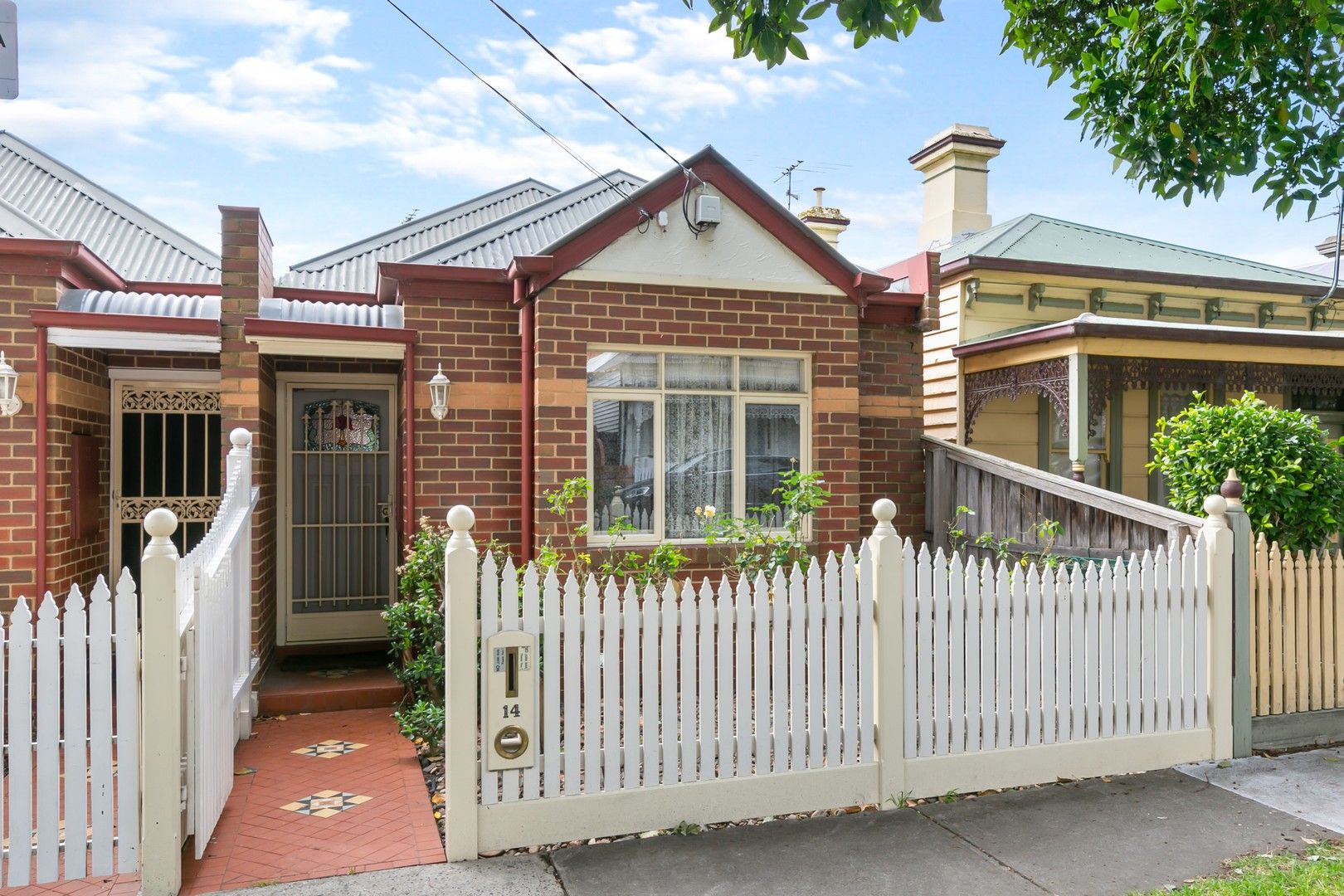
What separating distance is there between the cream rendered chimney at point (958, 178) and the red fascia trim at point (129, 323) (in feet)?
32.0

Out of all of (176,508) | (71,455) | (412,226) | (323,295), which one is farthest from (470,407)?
(412,226)

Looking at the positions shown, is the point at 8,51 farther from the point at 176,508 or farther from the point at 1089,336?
the point at 1089,336

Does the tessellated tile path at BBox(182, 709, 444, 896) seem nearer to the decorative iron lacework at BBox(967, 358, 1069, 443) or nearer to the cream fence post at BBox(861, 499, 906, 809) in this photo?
the cream fence post at BBox(861, 499, 906, 809)

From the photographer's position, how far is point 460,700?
418cm

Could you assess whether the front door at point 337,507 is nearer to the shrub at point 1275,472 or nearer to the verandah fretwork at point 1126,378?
the verandah fretwork at point 1126,378

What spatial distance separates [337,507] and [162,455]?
5.13ft

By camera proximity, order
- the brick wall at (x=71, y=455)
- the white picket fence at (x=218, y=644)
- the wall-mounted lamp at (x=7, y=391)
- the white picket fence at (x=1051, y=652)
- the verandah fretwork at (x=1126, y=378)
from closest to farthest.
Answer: the white picket fence at (x=218, y=644) < the white picket fence at (x=1051, y=652) < the wall-mounted lamp at (x=7, y=391) < the brick wall at (x=71, y=455) < the verandah fretwork at (x=1126, y=378)

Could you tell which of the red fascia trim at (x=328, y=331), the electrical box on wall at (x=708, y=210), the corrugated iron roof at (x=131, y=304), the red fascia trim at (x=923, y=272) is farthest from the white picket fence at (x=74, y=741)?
the red fascia trim at (x=923, y=272)

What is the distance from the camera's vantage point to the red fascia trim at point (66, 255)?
6754mm

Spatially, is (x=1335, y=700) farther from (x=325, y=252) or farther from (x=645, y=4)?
(x=325, y=252)

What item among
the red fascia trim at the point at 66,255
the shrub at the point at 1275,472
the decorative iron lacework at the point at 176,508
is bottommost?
the decorative iron lacework at the point at 176,508

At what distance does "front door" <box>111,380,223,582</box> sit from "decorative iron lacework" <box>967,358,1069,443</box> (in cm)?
811

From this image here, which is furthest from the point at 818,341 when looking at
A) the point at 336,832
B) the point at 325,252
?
the point at 325,252

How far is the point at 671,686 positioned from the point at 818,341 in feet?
13.6
